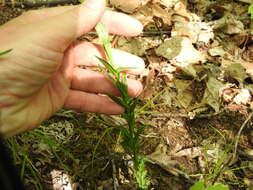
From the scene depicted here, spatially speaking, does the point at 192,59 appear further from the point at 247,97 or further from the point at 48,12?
the point at 48,12

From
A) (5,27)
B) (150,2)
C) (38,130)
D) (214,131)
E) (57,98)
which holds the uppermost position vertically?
(5,27)

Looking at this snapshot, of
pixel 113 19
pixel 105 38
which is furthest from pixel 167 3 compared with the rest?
pixel 105 38

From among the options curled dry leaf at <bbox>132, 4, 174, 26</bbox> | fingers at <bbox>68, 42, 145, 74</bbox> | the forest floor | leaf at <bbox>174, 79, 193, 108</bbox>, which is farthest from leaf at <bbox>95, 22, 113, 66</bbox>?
curled dry leaf at <bbox>132, 4, 174, 26</bbox>

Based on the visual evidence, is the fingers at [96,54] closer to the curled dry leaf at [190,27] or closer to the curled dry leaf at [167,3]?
the curled dry leaf at [190,27]

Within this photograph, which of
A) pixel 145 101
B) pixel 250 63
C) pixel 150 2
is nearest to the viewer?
pixel 145 101

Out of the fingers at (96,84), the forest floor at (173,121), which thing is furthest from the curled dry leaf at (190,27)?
the fingers at (96,84)

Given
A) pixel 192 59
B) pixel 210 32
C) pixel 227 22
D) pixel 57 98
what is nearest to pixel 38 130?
pixel 57 98

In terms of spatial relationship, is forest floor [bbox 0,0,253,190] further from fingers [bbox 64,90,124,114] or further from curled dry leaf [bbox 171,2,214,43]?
fingers [bbox 64,90,124,114]
